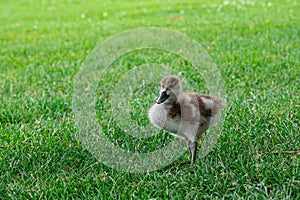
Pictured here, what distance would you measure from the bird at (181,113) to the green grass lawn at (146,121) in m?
0.27

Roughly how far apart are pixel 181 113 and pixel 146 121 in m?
1.13

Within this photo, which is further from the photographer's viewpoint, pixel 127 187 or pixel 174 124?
pixel 174 124

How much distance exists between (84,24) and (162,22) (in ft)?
7.24

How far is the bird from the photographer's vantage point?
3.71 meters

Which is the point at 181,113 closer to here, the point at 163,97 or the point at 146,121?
the point at 163,97

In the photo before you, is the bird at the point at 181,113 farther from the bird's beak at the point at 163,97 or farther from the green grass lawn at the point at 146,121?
the green grass lawn at the point at 146,121

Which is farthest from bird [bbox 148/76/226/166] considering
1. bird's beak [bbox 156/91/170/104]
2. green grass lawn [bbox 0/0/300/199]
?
green grass lawn [bbox 0/0/300/199]

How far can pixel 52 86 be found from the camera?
6551mm

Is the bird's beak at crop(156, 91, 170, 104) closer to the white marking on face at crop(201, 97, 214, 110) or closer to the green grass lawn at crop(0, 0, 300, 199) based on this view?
the white marking on face at crop(201, 97, 214, 110)

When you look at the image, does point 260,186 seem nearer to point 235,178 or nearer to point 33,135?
point 235,178

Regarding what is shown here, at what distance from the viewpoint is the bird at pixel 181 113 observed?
3.71 m

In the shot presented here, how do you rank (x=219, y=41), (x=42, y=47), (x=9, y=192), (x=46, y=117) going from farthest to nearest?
(x=42, y=47)
(x=219, y=41)
(x=46, y=117)
(x=9, y=192)

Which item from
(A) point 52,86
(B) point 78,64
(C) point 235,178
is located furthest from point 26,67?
(C) point 235,178

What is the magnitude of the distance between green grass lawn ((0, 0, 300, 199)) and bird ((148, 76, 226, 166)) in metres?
0.27
